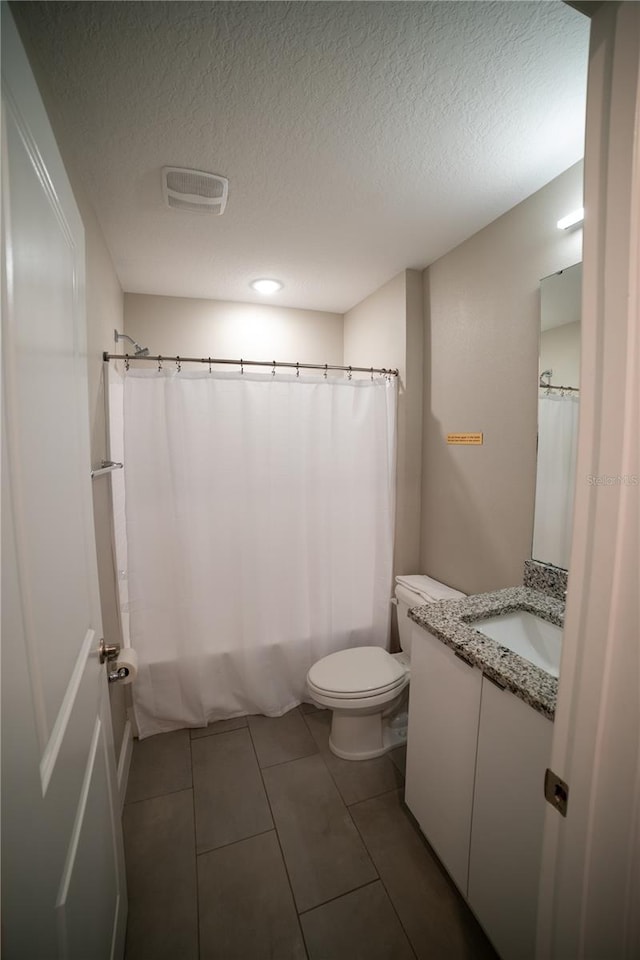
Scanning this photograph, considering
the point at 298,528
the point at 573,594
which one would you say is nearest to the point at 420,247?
the point at 298,528

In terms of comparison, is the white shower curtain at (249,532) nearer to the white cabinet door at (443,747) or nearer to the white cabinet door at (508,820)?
the white cabinet door at (443,747)

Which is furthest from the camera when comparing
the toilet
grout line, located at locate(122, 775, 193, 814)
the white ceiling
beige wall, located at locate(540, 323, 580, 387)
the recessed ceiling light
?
the recessed ceiling light

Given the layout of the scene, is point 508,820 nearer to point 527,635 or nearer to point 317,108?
point 527,635

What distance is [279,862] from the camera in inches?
53.9

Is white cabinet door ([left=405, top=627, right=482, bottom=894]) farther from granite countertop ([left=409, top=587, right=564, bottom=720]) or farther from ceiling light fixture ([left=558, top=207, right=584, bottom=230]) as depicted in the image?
ceiling light fixture ([left=558, top=207, right=584, bottom=230])

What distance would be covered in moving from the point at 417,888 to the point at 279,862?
49cm

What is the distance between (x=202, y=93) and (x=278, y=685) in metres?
2.51

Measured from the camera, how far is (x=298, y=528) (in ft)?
7.06

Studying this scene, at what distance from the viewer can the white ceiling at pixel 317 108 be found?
0.90 metres

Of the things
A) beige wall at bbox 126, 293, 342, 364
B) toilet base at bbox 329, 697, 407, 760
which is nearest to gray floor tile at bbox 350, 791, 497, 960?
toilet base at bbox 329, 697, 407, 760

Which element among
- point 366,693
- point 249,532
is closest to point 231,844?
point 366,693

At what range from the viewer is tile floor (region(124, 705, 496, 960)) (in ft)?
3.78

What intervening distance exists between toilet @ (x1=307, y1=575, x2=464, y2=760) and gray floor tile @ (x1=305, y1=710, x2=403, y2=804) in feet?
0.10

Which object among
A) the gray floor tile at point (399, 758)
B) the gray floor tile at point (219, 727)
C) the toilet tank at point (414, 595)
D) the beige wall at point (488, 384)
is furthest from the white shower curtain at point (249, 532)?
the gray floor tile at point (399, 758)
